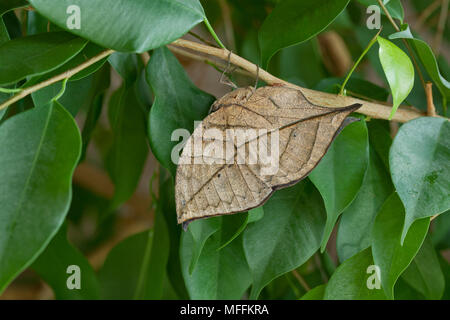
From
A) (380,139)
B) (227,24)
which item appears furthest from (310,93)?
(227,24)

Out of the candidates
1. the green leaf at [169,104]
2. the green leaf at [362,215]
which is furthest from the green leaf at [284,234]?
the green leaf at [169,104]

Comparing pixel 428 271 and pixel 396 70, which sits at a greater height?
pixel 396 70

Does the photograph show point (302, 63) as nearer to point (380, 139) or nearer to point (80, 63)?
point (380, 139)

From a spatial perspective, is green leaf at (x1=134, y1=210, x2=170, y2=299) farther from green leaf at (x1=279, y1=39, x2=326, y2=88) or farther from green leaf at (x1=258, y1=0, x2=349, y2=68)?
green leaf at (x1=279, y1=39, x2=326, y2=88)

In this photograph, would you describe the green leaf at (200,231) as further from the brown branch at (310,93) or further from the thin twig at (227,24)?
the thin twig at (227,24)

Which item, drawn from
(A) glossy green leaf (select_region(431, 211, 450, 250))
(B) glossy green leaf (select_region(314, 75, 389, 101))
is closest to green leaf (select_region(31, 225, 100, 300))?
(B) glossy green leaf (select_region(314, 75, 389, 101))

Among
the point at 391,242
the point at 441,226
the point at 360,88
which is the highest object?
the point at 360,88
